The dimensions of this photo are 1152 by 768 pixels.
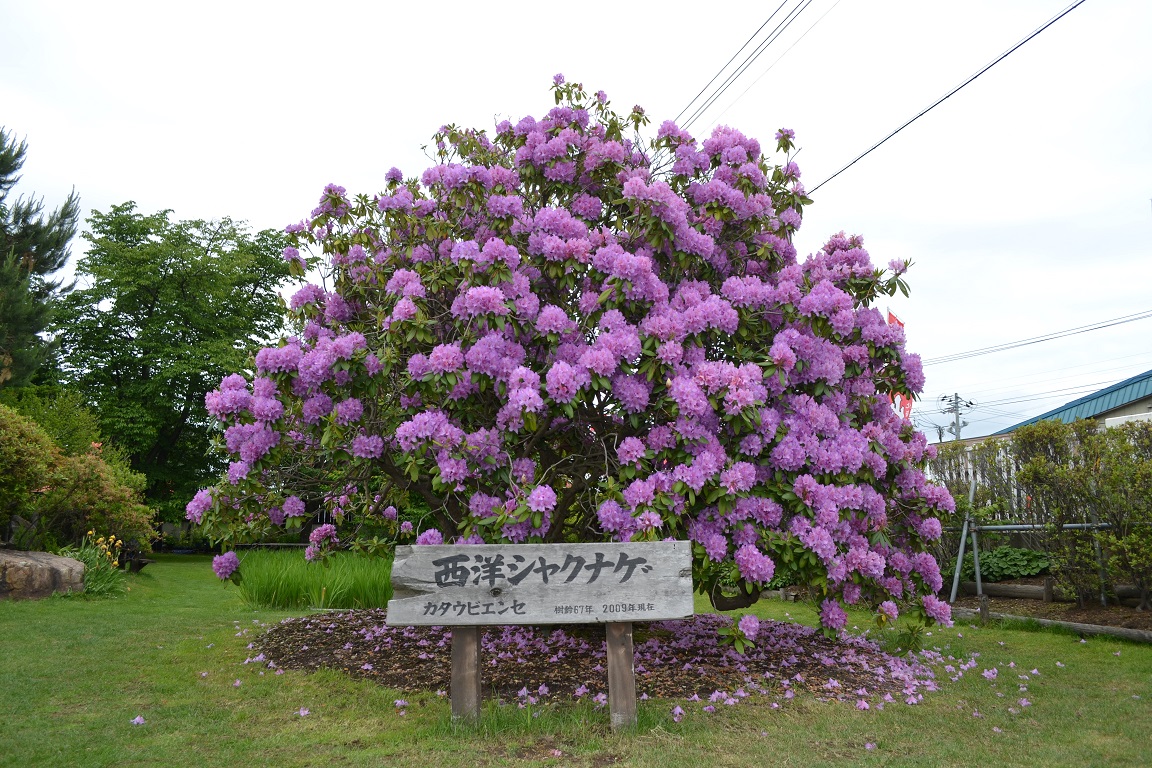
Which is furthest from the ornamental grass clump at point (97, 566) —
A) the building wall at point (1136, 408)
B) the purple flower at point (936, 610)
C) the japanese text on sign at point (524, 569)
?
the building wall at point (1136, 408)

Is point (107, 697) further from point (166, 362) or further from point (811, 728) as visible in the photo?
point (166, 362)

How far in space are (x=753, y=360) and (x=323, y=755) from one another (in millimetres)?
3360

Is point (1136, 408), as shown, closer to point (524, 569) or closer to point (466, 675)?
point (524, 569)

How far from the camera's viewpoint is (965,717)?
4.63m

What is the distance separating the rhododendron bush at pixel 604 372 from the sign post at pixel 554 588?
0.66 feet

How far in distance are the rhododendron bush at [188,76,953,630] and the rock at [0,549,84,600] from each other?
578 centimetres

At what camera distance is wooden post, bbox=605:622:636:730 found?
163 inches

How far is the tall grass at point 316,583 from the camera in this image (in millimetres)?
9109

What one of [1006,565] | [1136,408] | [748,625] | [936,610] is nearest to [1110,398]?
[1136,408]

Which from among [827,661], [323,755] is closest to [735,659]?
[827,661]

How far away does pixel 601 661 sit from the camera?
5570mm

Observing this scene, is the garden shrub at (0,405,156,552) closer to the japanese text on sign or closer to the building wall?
the japanese text on sign

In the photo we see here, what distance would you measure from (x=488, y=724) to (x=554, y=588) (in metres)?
0.81

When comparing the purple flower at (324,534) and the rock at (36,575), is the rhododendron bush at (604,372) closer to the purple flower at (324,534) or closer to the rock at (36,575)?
the purple flower at (324,534)
